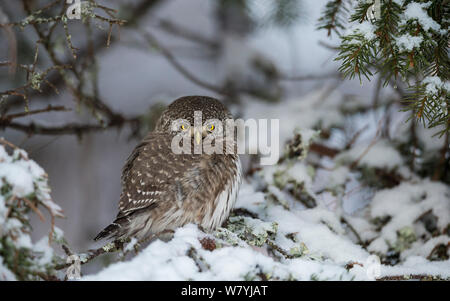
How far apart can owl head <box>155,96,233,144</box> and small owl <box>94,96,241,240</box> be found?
0.10ft

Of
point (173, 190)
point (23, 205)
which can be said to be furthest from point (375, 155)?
point (23, 205)

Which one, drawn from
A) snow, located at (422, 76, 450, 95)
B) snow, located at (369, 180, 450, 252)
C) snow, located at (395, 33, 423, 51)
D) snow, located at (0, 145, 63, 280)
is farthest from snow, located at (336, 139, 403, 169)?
snow, located at (0, 145, 63, 280)

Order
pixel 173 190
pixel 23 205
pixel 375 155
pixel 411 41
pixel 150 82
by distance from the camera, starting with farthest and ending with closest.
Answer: pixel 150 82 → pixel 375 155 → pixel 173 190 → pixel 411 41 → pixel 23 205

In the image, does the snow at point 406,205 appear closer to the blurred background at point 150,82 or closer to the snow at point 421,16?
the blurred background at point 150,82

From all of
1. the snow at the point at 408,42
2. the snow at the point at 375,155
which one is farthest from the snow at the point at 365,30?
the snow at the point at 375,155

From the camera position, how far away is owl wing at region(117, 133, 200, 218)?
2.25 meters

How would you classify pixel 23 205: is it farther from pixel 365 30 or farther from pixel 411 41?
pixel 411 41

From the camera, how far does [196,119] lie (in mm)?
2574

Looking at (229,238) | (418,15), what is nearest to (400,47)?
(418,15)

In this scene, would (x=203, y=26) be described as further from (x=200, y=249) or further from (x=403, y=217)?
(x=200, y=249)

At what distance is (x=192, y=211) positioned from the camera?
7.39ft

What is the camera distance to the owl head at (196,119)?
2557mm

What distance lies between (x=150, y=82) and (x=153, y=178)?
3.63 m

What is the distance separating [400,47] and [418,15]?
0.49ft
